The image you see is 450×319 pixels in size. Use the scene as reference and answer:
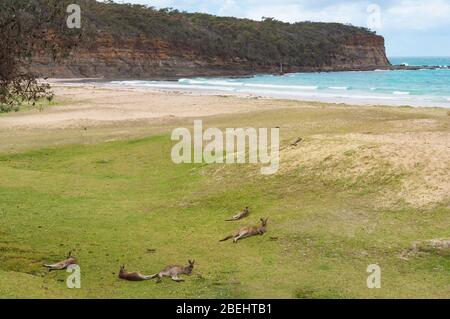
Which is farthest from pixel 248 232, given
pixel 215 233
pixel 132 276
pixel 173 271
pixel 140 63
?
pixel 140 63

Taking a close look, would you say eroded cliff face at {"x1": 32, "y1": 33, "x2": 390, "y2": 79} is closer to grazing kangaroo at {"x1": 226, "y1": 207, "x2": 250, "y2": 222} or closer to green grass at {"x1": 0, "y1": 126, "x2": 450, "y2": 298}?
Result: green grass at {"x1": 0, "y1": 126, "x2": 450, "y2": 298}

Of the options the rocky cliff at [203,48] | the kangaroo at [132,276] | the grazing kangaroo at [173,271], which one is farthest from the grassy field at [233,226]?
the rocky cliff at [203,48]

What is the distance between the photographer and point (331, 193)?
1520cm

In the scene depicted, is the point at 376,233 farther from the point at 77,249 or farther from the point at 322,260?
the point at 77,249

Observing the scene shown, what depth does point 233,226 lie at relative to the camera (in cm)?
1441

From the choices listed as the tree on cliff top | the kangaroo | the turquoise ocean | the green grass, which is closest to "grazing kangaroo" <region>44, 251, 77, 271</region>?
the green grass

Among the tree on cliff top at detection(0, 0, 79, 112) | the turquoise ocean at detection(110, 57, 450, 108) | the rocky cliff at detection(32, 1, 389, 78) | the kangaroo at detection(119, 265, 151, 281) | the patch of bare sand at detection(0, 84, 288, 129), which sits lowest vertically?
the kangaroo at detection(119, 265, 151, 281)

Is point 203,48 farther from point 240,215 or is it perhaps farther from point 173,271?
point 173,271

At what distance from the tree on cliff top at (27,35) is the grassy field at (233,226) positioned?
11.4 ft

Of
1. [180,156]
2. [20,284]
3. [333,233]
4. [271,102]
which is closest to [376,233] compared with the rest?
[333,233]

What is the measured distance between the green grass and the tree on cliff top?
3440 millimetres

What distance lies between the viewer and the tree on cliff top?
514 inches

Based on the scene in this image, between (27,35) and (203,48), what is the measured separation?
108m

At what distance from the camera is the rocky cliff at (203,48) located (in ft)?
329
